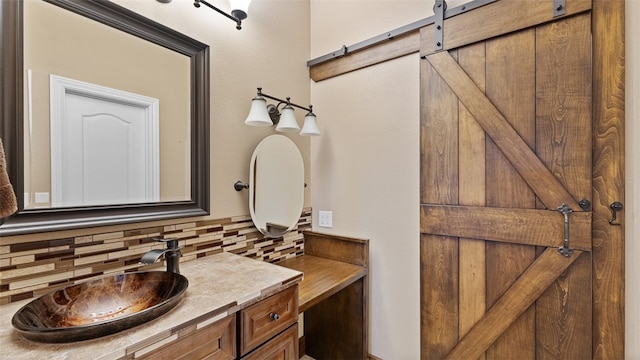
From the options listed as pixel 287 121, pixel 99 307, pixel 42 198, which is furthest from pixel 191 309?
pixel 287 121

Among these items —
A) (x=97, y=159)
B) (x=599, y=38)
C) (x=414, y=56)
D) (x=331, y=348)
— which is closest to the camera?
(x=97, y=159)

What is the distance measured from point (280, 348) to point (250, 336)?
198mm

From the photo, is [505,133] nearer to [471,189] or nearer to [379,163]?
[471,189]

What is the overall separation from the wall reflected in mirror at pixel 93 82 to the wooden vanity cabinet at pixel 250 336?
0.71 m

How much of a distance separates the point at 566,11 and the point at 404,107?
0.84m

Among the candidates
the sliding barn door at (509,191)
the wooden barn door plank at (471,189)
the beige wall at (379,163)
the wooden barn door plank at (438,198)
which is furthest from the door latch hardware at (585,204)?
the beige wall at (379,163)

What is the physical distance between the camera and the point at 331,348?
6.73ft

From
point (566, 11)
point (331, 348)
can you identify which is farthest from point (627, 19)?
point (331, 348)

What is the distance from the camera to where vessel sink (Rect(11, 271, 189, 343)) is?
72cm

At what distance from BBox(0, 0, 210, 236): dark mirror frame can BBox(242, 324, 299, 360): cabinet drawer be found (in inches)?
28.6

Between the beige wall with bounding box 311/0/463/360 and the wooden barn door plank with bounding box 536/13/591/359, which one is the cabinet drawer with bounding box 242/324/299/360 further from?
the wooden barn door plank with bounding box 536/13/591/359

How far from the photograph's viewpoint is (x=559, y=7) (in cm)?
134

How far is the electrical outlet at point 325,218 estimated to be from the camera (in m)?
2.13

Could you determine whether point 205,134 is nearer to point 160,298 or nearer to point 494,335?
point 160,298
